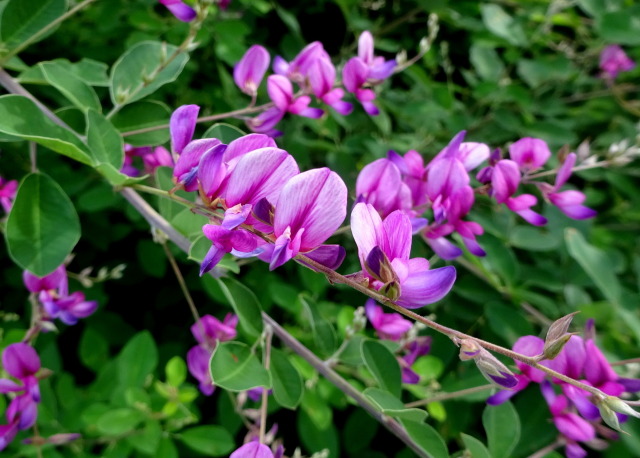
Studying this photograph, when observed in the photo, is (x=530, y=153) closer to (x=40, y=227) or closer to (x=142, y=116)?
(x=142, y=116)

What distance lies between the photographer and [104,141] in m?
1.02

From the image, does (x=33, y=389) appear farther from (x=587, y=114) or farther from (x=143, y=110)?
(x=587, y=114)

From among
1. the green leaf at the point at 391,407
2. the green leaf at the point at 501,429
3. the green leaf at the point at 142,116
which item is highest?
the green leaf at the point at 142,116

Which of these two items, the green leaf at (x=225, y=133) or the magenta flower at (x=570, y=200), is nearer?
the green leaf at (x=225, y=133)

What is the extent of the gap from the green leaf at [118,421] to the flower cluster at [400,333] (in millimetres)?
607

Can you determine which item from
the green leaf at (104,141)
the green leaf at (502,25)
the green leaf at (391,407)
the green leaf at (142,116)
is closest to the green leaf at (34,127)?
the green leaf at (104,141)

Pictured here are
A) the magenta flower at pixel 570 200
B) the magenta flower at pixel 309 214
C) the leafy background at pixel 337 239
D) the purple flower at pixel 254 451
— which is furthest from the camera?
the leafy background at pixel 337 239

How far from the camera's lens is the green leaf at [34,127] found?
90 centimetres

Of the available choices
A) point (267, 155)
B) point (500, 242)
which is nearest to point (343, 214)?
point (267, 155)

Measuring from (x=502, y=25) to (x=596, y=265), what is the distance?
999 millimetres

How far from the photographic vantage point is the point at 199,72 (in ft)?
6.57

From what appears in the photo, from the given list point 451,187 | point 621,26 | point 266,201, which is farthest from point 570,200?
point 621,26

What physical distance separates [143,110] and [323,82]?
0.39 metres

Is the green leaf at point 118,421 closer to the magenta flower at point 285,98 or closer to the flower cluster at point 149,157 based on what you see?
the flower cluster at point 149,157
